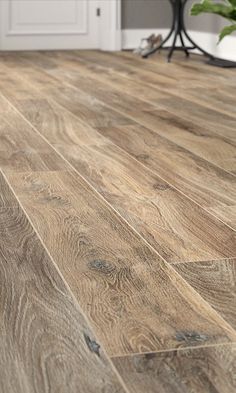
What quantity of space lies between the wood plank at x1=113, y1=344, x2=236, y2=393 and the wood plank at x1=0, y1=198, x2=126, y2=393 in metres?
0.02

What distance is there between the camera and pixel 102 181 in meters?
1.94

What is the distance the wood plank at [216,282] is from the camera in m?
1.17

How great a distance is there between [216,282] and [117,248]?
0.22m

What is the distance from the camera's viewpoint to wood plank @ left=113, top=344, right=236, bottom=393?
36.7 inches

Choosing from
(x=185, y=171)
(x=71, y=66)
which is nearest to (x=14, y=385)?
(x=185, y=171)

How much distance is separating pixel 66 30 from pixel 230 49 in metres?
1.25

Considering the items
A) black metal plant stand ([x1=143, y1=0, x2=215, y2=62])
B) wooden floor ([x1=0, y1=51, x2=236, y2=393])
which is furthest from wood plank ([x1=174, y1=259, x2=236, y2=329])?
black metal plant stand ([x1=143, y1=0, x2=215, y2=62])

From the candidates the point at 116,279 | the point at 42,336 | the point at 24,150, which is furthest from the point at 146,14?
the point at 42,336

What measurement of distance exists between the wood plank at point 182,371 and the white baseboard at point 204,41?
3.47 m

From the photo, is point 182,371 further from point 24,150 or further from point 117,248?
point 24,150

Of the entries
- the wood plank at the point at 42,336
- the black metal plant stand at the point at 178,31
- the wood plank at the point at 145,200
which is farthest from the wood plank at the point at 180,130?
the black metal plant stand at the point at 178,31

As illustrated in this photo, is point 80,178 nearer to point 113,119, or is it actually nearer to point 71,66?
point 113,119

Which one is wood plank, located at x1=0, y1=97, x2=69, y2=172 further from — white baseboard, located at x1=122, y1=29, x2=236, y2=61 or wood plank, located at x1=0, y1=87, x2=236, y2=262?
white baseboard, located at x1=122, y1=29, x2=236, y2=61

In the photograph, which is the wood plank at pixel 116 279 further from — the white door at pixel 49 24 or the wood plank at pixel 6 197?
the white door at pixel 49 24
